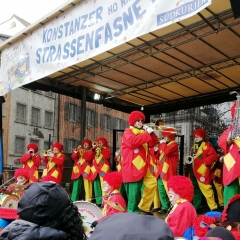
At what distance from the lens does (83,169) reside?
9.14 meters

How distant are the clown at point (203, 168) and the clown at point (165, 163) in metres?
0.52

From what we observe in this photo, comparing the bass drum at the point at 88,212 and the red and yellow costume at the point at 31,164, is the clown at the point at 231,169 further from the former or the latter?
the red and yellow costume at the point at 31,164

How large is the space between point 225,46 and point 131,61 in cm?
181

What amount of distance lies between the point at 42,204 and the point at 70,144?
32.7 ft

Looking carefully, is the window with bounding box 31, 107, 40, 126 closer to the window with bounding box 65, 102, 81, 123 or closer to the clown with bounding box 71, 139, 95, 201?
the window with bounding box 65, 102, 81, 123

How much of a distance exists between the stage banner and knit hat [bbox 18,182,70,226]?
259 centimetres

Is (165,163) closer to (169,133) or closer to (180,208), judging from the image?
(169,133)

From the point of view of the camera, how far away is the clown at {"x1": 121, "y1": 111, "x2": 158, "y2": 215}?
6484mm

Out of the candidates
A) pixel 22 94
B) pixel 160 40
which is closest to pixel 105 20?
pixel 160 40

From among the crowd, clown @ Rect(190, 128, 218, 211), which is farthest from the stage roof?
clown @ Rect(190, 128, 218, 211)

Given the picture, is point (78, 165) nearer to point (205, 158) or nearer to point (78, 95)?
point (78, 95)

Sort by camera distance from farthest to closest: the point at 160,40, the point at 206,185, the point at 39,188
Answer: the point at 206,185 → the point at 160,40 → the point at 39,188

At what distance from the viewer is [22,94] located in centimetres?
1238

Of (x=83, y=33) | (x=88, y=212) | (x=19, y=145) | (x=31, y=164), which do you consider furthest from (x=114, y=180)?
(x=19, y=145)
